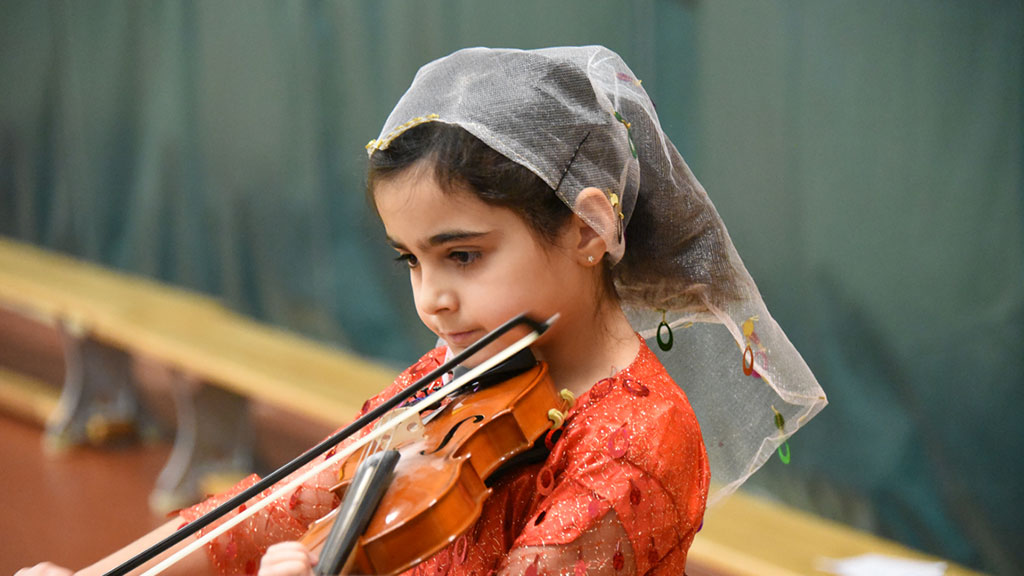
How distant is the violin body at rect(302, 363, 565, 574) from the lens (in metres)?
0.96

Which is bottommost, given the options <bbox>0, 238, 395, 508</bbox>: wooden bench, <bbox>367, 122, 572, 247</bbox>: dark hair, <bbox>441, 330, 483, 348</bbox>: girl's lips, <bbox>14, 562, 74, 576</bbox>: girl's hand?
<bbox>0, 238, 395, 508</bbox>: wooden bench

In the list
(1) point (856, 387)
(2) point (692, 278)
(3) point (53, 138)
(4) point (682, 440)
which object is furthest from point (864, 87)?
(3) point (53, 138)

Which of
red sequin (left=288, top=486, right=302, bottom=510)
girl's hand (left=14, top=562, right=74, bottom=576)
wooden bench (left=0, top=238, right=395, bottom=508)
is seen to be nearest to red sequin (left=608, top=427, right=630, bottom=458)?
red sequin (left=288, top=486, right=302, bottom=510)

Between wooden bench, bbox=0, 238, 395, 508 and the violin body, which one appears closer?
the violin body

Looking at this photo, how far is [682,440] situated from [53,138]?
11.9 feet

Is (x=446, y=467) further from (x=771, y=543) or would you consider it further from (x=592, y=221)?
(x=771, y=543)

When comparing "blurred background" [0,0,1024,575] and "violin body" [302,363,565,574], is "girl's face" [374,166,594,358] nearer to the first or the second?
"violin body" [302,363,565,574]

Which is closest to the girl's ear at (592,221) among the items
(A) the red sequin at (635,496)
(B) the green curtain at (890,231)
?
(A) the red sequin at (635,496)

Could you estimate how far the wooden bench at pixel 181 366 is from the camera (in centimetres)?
293

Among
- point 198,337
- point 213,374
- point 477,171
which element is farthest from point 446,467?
point 198,337

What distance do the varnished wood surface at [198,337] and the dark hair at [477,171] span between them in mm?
1631

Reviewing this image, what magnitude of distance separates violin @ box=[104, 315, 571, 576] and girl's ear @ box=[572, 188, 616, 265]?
3.3 inches

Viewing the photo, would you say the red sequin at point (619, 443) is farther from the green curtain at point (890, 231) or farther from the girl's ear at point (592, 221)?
the green curtain at point (890, 231)

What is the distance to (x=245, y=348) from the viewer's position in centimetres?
312
